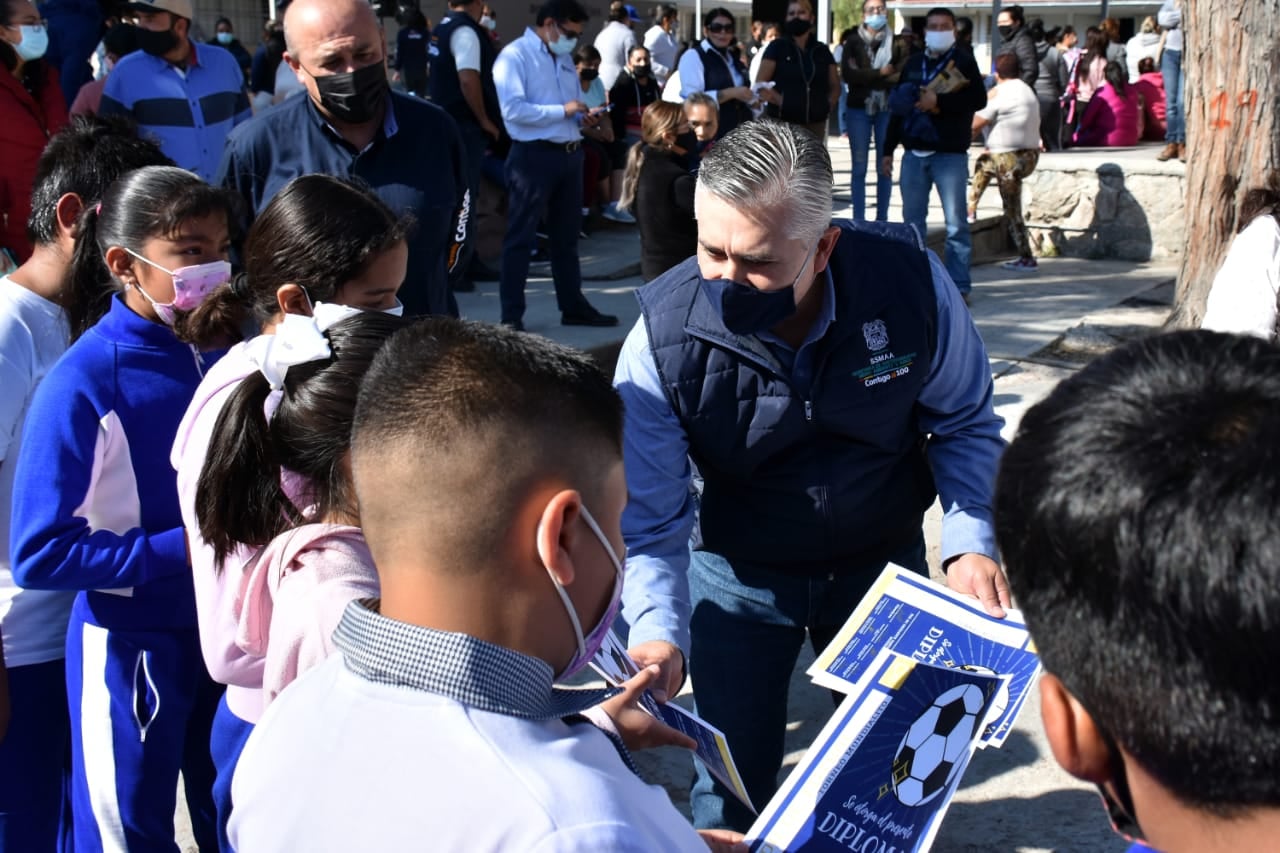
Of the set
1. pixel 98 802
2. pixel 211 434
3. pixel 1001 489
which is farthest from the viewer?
pixel 98 802

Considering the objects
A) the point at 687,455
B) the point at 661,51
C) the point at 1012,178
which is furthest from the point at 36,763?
the point at 661,51

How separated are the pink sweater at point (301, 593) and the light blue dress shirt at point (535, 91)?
5394 millimetres

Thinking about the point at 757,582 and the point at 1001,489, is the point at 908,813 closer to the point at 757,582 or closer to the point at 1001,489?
the point at 757,582

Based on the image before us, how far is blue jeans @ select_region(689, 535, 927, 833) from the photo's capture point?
8.26ft

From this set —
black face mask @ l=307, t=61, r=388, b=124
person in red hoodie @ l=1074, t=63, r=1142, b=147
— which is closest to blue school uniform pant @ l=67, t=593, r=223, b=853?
black face mask @ l=307, t=61, r=388, b=124

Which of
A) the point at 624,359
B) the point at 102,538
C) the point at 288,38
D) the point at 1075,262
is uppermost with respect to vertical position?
the point at 288,38

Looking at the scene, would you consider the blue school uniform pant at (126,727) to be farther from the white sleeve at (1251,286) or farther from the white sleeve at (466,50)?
the white sleeve at (466,50)

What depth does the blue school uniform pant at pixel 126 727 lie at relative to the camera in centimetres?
229

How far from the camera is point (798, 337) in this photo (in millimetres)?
2389

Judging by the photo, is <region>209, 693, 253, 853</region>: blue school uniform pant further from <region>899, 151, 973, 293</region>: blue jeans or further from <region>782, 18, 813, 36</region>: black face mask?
<region>782, 18, 813, 36</region>: black face mask

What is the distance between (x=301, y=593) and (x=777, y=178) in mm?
1168

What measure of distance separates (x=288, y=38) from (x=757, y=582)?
2.40 meters

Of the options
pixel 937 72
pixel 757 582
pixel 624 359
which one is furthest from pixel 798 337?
pixel 937 72

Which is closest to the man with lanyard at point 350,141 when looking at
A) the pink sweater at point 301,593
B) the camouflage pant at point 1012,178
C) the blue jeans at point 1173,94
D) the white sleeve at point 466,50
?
Result: the pink sweater at point 301,593
